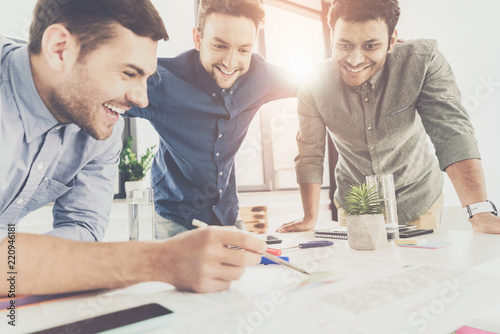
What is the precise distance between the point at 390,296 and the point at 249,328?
0.62 ft

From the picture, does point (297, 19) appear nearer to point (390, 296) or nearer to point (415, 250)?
point (415, 250)

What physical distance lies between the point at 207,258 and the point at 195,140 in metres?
0.84

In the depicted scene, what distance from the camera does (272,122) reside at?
2.30m

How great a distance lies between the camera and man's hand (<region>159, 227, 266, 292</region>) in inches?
19.1

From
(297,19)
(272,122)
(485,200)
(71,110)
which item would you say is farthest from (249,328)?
(297,19)

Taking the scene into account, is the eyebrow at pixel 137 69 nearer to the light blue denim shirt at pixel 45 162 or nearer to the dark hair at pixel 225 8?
Result: the light blue denim shirt at pixel 45 162

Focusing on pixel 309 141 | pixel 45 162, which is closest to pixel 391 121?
pixel 309 141

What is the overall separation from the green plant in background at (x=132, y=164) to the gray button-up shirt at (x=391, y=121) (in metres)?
0.65

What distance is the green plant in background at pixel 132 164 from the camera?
1128mm

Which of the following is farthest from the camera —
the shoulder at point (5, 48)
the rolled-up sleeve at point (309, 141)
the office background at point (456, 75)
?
the office background at point (456, 75)

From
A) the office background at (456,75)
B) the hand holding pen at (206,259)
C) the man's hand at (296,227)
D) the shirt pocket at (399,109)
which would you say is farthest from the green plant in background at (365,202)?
the office background at (456,75)

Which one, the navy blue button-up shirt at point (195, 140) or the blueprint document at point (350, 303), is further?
the navy blue button-up shirt at point (195, 140)

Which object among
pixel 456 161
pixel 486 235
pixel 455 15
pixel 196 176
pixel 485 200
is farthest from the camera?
pixel 455 15

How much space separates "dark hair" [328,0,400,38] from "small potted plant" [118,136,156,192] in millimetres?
915
